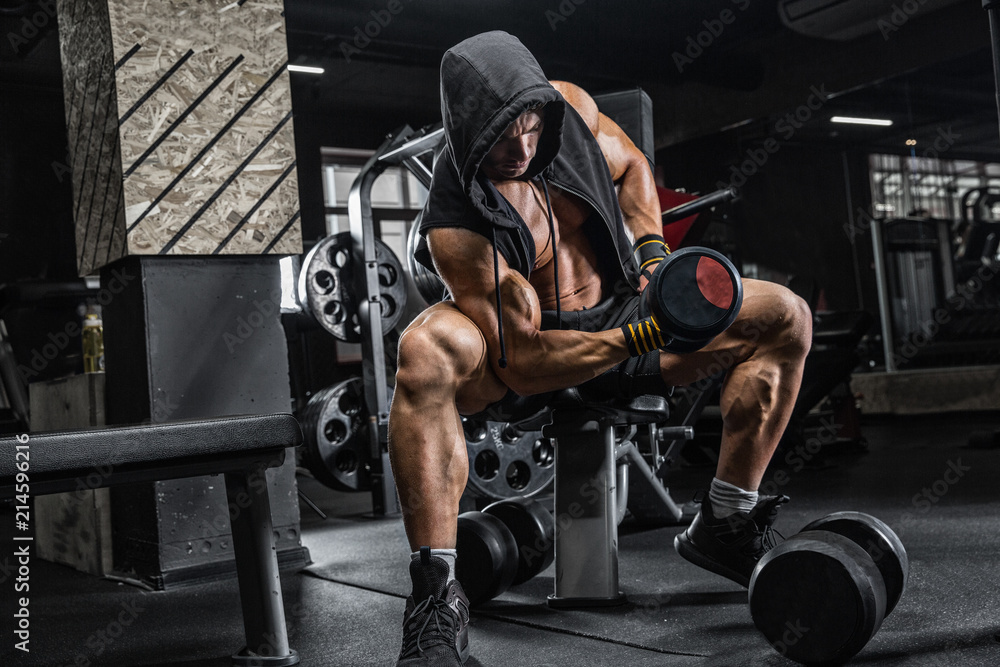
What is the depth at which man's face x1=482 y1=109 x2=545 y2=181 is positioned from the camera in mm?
1470

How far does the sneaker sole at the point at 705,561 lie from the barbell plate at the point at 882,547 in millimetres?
233

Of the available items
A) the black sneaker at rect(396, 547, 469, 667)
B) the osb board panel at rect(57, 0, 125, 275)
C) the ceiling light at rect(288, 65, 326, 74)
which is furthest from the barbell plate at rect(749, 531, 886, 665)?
the ceiling light at rect(288, 65, 326, 74)

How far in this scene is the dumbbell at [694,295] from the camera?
4.09ft

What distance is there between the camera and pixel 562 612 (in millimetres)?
1703

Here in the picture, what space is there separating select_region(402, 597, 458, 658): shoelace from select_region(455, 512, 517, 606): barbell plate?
1.27 feet

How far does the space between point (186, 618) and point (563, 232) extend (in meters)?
1.20

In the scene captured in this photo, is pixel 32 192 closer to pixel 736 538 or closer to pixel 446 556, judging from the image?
pixel 446 556

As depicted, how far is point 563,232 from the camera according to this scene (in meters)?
1.67

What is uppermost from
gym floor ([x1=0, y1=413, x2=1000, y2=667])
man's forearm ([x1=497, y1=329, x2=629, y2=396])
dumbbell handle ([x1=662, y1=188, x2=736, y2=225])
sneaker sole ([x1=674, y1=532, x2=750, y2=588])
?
dumbbell handle ([x1=662, y1=188, x2=736, y2=225])

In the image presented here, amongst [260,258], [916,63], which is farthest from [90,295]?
[916,63]

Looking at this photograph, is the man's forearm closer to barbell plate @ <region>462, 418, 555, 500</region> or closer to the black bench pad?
the black bench pad

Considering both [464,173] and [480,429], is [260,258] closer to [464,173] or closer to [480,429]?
[480,429]

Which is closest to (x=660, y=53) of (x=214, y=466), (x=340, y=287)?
(x=340, y=287)

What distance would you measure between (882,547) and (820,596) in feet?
0.61
